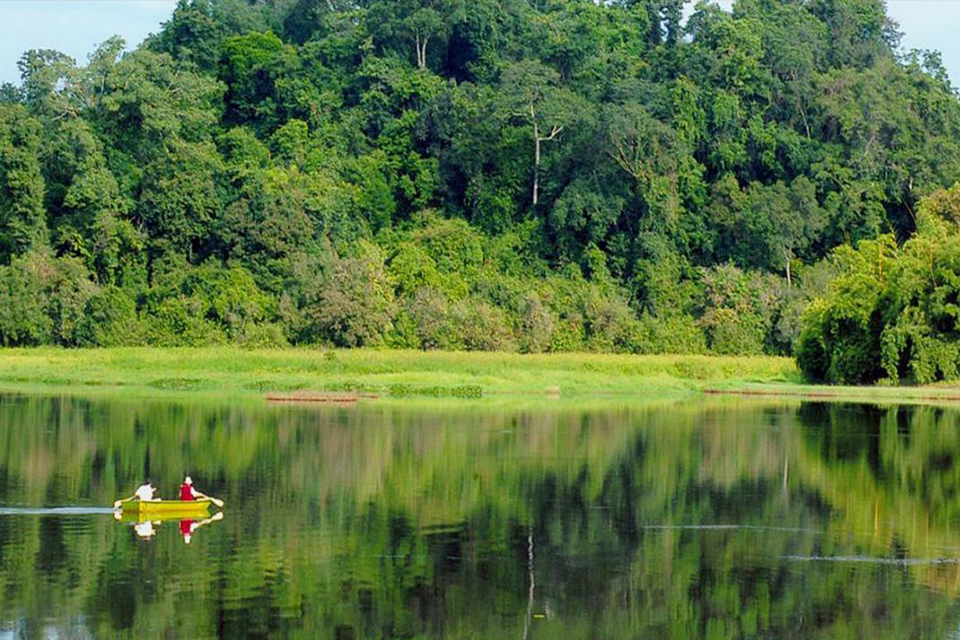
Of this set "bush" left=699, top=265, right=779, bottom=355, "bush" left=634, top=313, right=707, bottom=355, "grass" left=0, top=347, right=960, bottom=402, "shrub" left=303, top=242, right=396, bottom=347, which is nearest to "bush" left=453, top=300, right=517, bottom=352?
"shrub" left=303, top=242, right=396, bottom=347

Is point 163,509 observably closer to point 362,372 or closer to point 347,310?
point 362,372

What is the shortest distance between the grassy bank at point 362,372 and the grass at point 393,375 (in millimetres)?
39

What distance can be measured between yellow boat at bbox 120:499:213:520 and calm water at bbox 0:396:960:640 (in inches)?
27.4

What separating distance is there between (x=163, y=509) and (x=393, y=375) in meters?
31.9

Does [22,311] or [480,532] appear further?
[22,311]

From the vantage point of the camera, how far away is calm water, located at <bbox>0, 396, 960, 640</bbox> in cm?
1972

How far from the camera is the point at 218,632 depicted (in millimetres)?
18406

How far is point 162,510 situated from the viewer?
26.2 meters

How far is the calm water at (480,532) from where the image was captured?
776 inches

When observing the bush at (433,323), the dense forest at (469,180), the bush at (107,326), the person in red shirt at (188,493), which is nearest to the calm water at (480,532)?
the person in red shirt at (188,493)

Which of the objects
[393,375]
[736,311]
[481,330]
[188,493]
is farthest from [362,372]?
[188,493]

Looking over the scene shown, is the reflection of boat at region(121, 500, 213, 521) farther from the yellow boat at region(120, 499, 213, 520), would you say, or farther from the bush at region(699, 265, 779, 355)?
the bush at region(699, 265, 779, 355)

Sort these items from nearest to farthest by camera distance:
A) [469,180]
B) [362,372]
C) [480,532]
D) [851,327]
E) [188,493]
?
[480,532]
[188,493]
[362,372]
[851,327]
[469,180]

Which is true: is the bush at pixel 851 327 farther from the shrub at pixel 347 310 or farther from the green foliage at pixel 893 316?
the shrub at pixel 347 310
